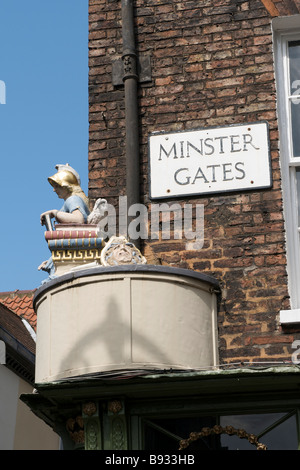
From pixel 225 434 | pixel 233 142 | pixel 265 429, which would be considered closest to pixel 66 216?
pixel 233 142

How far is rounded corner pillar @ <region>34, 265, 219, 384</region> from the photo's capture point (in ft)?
27.2

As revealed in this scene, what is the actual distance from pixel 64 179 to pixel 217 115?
4.95 ft

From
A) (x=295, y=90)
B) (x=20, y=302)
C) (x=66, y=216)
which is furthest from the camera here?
(x=20, y=302)

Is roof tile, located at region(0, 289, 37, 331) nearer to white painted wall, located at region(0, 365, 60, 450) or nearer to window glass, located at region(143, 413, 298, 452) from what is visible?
white painted wall, located at region(0, 365, 60, 450)

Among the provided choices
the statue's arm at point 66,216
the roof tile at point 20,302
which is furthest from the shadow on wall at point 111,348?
the roof tile at point 20,302

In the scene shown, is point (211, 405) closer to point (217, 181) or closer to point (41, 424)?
point (217, 181)

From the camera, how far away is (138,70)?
32.6ft

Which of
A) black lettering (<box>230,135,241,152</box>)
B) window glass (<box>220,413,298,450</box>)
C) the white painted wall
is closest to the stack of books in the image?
black lettering (<box>230,135,241,152</box>)

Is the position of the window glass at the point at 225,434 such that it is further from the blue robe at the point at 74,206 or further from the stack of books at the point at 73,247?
the blue robe at the point at 74,206

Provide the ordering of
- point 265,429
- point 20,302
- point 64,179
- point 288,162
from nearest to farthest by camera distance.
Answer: point 265,429 → point 288,162 → point 64,179 → point 20,302

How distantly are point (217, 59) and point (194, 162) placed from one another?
1.04m

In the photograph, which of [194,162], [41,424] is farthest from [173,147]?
[41,424]

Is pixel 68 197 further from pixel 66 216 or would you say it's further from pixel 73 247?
pixel 73 247

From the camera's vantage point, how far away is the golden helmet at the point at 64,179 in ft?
31.3
